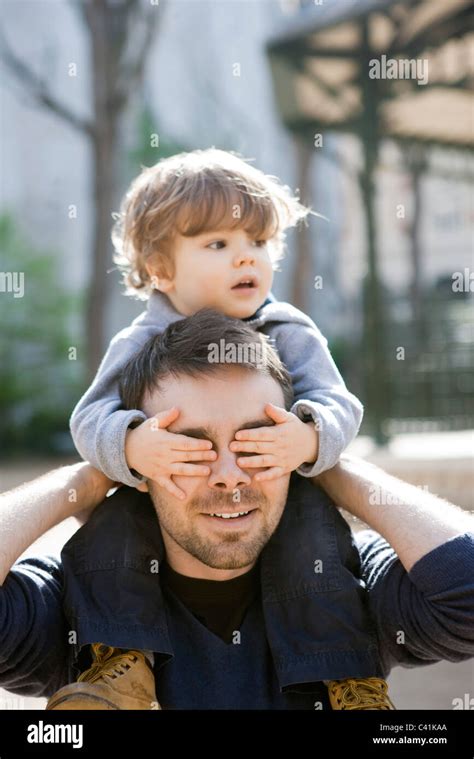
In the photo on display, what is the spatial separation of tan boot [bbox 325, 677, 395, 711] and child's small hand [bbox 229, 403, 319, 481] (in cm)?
43

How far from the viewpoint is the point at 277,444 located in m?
2.03

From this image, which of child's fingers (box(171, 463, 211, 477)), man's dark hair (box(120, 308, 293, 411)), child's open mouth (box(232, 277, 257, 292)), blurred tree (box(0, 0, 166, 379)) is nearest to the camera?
child's fingers (box(171, 463, 211, 477))

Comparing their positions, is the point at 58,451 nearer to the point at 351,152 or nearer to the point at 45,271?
the point at 45,271

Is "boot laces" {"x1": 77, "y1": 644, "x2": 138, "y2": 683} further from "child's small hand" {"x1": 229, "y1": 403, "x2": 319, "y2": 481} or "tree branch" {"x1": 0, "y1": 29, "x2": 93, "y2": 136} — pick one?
"tree branch" {"x1": 0, "y1": 29, "x2": 93, "y2": 136}

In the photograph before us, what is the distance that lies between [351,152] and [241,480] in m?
11.7

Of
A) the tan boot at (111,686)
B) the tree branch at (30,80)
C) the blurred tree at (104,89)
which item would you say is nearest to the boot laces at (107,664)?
the tan boot at (111,686)

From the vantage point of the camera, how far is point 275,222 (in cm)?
263

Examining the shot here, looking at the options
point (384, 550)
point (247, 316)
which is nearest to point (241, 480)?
point (384, 550)

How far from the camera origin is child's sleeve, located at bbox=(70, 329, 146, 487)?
2143mm

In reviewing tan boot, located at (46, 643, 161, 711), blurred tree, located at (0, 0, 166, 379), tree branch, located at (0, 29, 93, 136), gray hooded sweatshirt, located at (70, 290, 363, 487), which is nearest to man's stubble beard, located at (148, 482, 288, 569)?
gray hooded sweatshirt, located at (70, 290, 363, 487)

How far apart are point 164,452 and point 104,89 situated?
8.71 meters

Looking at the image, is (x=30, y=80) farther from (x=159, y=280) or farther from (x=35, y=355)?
(x=159, y=280)

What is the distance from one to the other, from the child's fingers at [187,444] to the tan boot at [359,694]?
53 cm

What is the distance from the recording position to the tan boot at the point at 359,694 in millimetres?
1980
